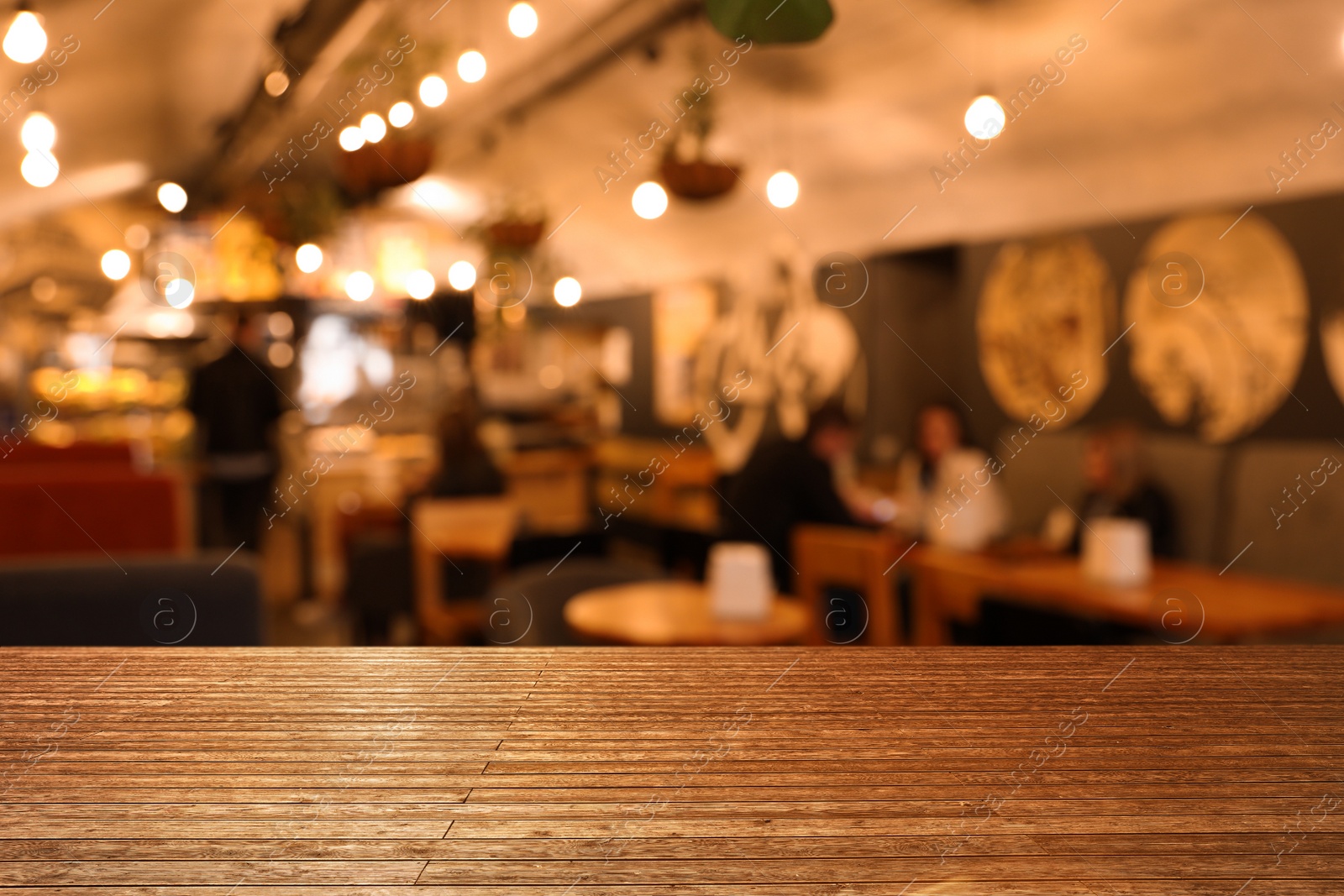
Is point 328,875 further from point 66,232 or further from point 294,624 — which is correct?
point 66,232

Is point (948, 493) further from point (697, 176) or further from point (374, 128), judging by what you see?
point (374, 128)

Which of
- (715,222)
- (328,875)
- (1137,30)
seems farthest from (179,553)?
(715,222)

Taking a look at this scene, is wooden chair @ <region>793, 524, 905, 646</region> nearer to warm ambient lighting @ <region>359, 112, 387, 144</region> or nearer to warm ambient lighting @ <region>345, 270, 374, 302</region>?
warm ambient lighting @ <region>359, 112, 387, 144</region>

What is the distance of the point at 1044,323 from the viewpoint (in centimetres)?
625

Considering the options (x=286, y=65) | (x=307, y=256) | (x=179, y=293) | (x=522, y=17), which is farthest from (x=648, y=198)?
(x=179, y=293)

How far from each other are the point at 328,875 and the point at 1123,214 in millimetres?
6067

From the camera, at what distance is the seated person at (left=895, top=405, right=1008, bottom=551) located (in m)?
4.31

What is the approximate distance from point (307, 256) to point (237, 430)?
1197 mm

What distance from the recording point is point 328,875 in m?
0.30

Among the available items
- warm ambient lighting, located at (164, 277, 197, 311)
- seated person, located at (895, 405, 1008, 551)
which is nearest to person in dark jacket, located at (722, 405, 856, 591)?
seated person, located at (895, 405, 1008, 551)

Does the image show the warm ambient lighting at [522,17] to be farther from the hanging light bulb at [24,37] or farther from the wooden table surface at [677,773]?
the wooden table surface at [677,773]

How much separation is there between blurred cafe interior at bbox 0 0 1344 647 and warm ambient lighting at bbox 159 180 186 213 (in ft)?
0.11

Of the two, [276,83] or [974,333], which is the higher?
[276,83]

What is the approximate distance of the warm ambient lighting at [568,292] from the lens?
27.8 feet
